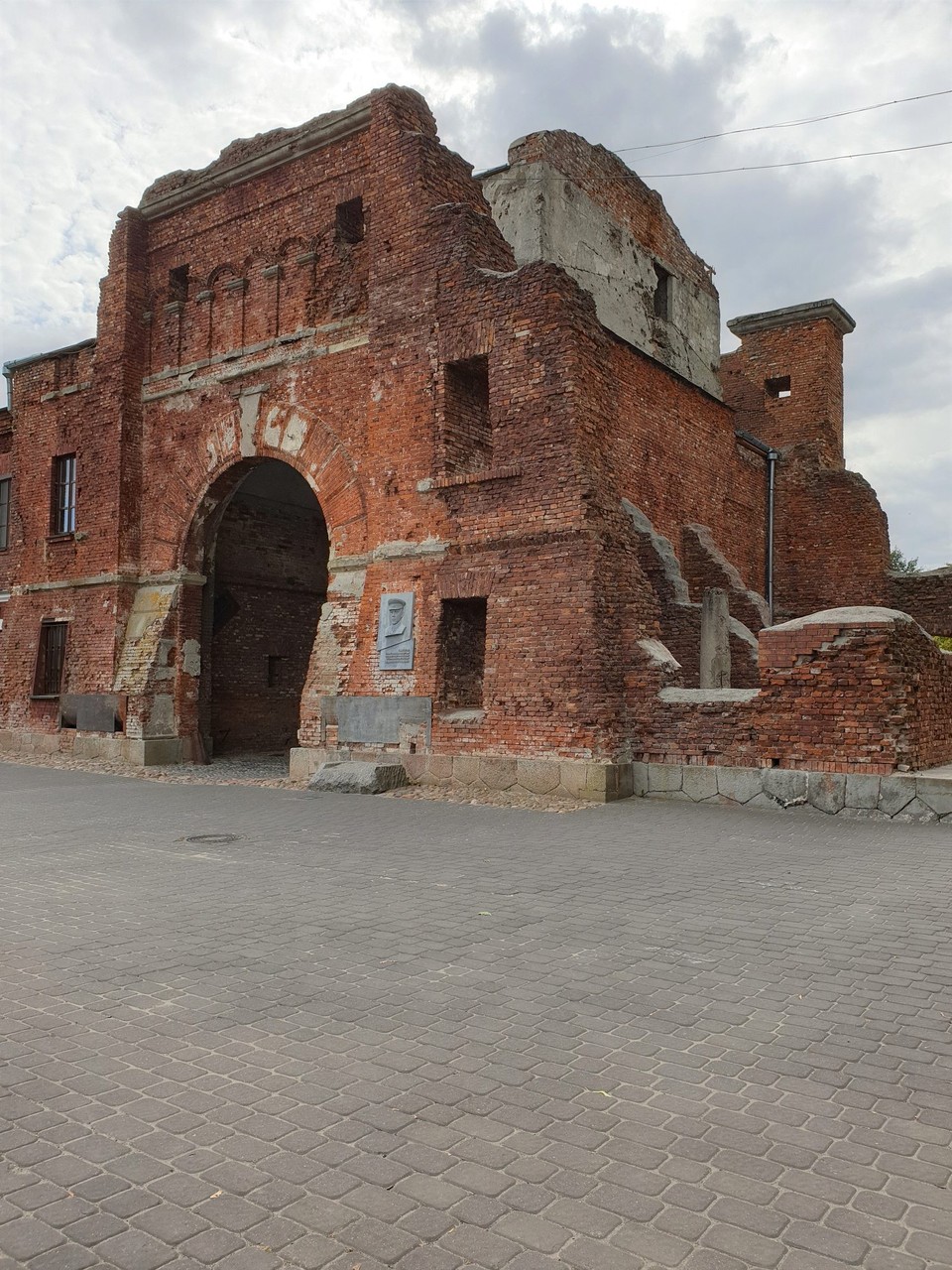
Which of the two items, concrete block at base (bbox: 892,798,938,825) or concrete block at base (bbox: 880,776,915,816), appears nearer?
concrete block at base (bbox: 892,798,938,825)

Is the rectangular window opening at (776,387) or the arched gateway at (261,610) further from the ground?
the rectangular window opening at (776,387)

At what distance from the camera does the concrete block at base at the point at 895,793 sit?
984 cm

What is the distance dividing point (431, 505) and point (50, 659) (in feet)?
32.9

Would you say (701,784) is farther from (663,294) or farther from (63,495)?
(63,495)

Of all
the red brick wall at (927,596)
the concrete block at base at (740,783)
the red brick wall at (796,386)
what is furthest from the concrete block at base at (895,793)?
the red brick wall at (796,386)

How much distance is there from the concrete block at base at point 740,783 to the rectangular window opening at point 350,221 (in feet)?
33.5

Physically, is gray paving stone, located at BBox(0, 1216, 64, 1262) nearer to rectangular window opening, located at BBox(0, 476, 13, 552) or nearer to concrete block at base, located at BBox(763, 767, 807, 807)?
concrete block at base, located at BBox(763, 767, 807, 807)

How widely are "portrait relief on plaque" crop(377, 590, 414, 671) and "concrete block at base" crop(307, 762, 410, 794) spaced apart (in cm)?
144

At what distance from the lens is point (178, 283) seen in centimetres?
1806

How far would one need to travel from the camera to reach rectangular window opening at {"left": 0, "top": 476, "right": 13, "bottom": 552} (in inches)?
840

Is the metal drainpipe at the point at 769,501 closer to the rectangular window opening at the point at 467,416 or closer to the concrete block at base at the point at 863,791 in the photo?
the rectangular window opening at the point at 467,416

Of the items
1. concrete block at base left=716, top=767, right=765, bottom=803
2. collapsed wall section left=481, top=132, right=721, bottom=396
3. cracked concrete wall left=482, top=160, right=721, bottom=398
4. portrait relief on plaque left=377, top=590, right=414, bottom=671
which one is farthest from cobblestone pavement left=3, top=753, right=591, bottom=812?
collapsed wall section left=481, top=132, right=721, bottom=396

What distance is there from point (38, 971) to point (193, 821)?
207 inches

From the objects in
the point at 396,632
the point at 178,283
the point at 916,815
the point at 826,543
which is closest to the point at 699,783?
the point at 916,815
